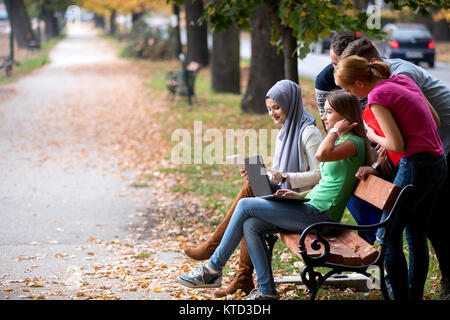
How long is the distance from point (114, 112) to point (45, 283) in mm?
12235

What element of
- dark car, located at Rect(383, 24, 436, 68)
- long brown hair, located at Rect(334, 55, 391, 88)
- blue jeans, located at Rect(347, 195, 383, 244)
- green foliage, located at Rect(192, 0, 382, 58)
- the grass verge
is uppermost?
green foliage, located at Rect(192, 0, 382, 58)

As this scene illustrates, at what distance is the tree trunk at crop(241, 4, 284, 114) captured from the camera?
44.5 feet

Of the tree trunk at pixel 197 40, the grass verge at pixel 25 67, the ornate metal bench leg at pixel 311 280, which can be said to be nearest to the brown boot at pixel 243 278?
the ornate metal bench leg at pixel 311 280

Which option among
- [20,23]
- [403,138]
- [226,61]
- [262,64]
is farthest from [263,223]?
[20,23]

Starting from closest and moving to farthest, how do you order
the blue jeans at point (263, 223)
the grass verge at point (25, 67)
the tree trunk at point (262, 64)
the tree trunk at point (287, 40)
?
the blue jeans at point (263, 223)
the tree trunk at point (287, 40)
the tree trunk at point (262, 64)
the grass verge at point (25, 67)

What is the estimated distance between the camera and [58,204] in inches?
318

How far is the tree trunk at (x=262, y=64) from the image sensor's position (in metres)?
13.6

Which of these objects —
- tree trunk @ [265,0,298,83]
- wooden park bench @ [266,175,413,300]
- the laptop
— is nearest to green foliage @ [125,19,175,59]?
tree trunk @ [265,0,298,83]

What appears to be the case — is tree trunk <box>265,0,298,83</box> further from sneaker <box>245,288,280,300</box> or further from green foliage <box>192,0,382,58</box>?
sneaker <box>245,288,280,300</box>

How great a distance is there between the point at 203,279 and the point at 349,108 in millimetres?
1552

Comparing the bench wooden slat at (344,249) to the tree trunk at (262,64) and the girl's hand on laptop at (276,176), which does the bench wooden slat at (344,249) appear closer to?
the girl's hand on laptop at (276,176)

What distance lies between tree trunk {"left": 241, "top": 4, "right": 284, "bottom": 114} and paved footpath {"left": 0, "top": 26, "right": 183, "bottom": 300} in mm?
3611

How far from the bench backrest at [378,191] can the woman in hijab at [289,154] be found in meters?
0.51
